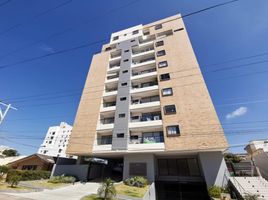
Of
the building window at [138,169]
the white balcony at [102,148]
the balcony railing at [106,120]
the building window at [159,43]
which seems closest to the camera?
the building window at [138,169]

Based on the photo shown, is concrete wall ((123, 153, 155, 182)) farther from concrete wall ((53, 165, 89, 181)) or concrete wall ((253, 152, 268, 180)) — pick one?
concrete wall ((253, 152, 268, 180))

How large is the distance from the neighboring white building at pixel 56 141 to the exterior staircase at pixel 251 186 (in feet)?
259

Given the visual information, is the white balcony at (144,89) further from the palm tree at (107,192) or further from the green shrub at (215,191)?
the palm tree at (107,192)

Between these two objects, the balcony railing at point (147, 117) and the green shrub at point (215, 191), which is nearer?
the green shrub at point (215, 191)

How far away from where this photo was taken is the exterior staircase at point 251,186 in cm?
1382

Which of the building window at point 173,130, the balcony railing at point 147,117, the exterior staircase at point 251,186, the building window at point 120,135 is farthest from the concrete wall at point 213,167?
the building window at point 120,135

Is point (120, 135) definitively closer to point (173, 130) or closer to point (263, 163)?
point (173, 130)

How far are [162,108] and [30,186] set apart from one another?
699 inches

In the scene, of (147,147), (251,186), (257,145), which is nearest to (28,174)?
(147,147)

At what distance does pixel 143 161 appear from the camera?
19.5 metres

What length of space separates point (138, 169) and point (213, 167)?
349 inches

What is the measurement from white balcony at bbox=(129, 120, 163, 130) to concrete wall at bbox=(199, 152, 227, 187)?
20.2 ft

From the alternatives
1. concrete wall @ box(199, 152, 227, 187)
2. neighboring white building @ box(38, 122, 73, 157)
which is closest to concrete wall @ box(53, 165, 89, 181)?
concrete wall @ box(199, 152, 227, 187)

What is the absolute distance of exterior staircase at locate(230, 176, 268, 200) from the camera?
13.8 m
